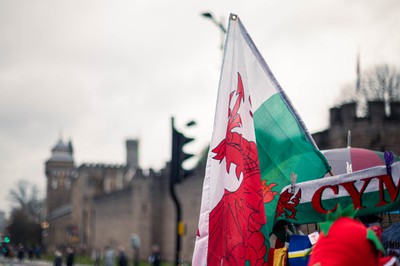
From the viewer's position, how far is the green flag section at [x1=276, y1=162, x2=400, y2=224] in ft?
14.1

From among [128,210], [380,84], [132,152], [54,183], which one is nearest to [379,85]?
[380,84]

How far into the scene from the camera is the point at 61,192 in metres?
118

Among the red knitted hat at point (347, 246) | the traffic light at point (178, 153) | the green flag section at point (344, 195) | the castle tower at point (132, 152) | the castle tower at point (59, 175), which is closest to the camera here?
the red knitted hat at point (347, 246)

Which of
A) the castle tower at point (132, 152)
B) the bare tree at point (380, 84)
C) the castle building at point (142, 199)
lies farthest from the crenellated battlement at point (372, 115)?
the castle tower at point (132, 152)

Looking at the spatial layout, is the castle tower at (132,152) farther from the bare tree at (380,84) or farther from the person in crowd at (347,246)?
the person in crowd at (347,246)

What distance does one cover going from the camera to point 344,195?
452cm

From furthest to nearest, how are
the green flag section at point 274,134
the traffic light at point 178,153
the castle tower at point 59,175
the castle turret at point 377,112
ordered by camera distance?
the castle tower at point 59,175 → the castle turret at point 377,112 → the traffic light at point 178,153 → the green flag section at point 274,134

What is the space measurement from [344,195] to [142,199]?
164ft

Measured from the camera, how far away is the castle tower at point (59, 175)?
116062 mm

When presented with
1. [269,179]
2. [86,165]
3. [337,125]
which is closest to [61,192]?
[86,165]

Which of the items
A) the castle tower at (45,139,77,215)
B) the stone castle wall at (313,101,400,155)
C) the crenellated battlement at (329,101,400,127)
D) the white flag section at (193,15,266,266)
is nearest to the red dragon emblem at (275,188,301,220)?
the white flag section at (193,15,266,266)

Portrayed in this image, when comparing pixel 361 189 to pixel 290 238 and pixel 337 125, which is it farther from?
pixel 337 125

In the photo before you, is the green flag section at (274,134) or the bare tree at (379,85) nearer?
the green flag section at (274,134)

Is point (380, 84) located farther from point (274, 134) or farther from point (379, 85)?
point (274, 134)
